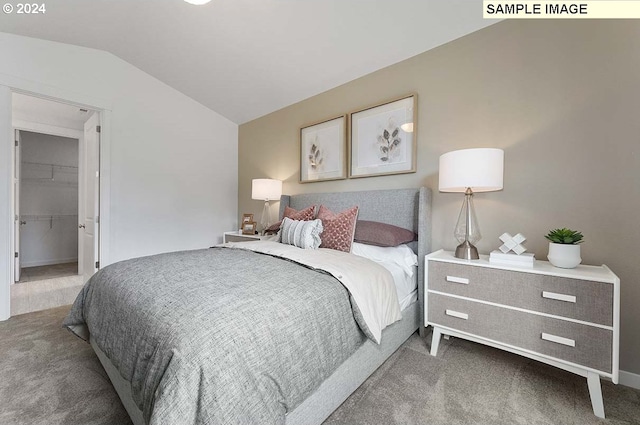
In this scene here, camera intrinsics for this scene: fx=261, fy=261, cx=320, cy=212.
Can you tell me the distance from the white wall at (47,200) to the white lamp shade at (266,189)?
4.35 meters

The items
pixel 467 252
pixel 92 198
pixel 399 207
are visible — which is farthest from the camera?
pixel 92 198

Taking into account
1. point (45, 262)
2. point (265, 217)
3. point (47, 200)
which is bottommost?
point (45, 262)

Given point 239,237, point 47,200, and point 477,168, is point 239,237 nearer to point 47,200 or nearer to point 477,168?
point 477,168

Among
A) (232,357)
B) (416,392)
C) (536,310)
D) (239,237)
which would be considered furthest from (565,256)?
(239,237)

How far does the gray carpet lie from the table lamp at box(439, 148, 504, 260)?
0.72 metres

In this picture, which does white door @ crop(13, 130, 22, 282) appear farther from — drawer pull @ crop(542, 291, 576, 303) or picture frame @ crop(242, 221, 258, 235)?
drawer pull @ crop(542, 291, 576, 303)

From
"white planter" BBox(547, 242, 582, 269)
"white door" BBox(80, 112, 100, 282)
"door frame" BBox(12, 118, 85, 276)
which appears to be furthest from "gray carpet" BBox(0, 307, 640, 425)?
"door frame" BBox(12, 118, 85, 276)

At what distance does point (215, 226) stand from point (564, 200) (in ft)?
12.7

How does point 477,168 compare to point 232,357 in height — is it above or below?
above

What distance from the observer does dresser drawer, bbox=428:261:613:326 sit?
49.0 inches

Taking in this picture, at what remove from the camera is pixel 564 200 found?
169 centimetres

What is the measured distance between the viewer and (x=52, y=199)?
4.86 metres

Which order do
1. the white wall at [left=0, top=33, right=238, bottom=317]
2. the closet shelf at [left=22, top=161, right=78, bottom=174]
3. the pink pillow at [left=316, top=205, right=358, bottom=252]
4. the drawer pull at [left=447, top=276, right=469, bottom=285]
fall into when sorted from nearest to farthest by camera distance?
the drawer pull at [left=447, top=276, right=469, bottom=285]
the pink pillow at [left=316, top=205, right=358, bottom=252]
the white wall at [left=0, top=33, right=238, bottom=317]
the closet shelf at [left=22, top=161, right=78, bottom=174]

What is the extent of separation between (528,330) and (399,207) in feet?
3.91
